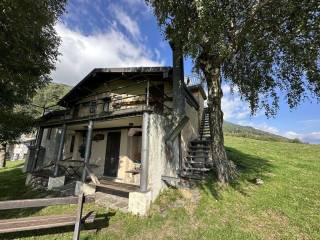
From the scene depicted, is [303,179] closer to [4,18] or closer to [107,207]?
[107,207]

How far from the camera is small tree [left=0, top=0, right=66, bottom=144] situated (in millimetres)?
8523

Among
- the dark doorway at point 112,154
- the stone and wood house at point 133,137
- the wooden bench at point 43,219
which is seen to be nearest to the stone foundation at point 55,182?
the stone and wood house at point 133,137

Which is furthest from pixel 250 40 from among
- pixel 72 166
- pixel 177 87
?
pixel 72 166

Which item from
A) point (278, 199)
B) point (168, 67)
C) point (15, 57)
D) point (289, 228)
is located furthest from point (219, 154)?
point (15, 57)

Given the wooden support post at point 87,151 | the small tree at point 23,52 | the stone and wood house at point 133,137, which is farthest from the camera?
the wooden support post at point 87,151

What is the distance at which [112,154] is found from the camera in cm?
1328

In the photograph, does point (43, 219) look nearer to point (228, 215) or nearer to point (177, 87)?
point (228, 215)

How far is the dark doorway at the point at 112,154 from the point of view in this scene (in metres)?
12.9

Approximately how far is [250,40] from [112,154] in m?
10.1

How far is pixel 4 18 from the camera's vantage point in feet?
27.1

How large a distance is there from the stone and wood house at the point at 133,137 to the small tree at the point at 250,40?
1.79m

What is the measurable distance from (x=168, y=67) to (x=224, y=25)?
3477 mm

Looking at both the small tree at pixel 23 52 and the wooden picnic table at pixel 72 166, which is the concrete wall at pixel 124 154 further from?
the small tree at pixel 23 52

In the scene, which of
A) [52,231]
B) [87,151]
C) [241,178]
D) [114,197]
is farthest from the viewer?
[241,178]
